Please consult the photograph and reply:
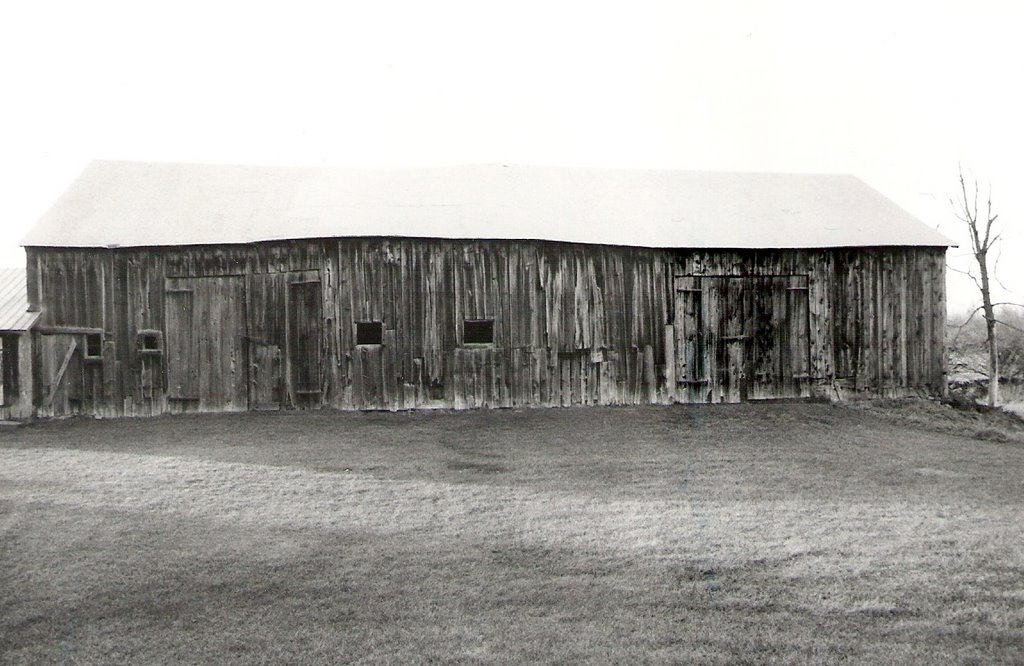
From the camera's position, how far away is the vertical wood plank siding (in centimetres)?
1894

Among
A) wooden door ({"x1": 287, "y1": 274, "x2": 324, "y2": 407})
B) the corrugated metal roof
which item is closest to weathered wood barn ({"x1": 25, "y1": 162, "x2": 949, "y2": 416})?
wooden door ({"x1": 287, "y1": 274, "x2": 324, "y2": 407})

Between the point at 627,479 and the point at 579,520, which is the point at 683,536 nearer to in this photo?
the point at 579,520

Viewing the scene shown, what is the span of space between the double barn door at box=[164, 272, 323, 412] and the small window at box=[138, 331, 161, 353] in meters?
0.28

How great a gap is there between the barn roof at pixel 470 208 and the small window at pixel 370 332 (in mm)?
2124

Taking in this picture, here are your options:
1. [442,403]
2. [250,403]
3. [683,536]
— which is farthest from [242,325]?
[683,536]

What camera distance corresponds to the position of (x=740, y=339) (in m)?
20.2

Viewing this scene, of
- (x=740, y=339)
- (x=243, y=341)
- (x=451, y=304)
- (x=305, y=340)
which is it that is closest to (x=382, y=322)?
(x=451, y=304)

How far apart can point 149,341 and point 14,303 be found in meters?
3.53

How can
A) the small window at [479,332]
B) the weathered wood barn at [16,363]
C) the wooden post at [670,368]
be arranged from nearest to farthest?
the weathered wood barn at [16,363], the small window at [479,332], the wooden post at [670,368]

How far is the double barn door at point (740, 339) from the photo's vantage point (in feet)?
65.7

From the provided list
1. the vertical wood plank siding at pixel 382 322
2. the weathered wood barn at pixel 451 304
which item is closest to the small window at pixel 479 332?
the weathered wood barn at pixel 451 304

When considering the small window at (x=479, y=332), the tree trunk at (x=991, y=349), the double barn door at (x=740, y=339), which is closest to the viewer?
the small window at (x=479, y=332)

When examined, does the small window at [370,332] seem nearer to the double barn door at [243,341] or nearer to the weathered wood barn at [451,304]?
the weathered wood barn at [451,304]

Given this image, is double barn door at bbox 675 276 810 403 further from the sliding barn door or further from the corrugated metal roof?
the corrugated metal roof
